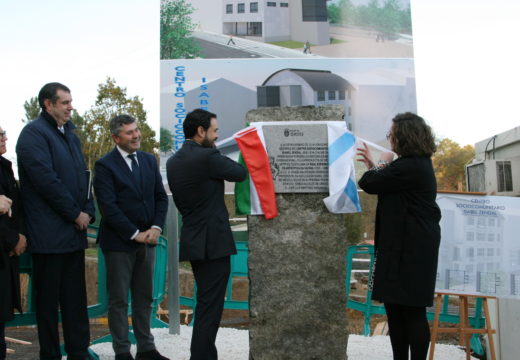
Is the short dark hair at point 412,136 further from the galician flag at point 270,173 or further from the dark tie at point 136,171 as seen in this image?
the dark tie at point 136,171

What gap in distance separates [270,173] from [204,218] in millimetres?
563

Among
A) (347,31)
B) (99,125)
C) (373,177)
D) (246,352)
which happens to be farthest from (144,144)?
(373,177)

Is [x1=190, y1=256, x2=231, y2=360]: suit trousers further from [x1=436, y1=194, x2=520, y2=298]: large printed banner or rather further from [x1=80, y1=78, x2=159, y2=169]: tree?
[x1=80, y1=78, x2=159, y2=169]: tree

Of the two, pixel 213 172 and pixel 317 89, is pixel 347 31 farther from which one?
pixel 213 172

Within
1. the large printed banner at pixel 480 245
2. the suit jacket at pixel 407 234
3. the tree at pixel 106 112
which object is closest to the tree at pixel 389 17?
the large printed banner at pixel 480 245

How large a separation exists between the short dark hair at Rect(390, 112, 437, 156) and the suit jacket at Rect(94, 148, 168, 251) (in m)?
1.68

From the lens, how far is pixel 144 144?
1928 cm

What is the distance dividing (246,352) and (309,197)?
1.68 meters

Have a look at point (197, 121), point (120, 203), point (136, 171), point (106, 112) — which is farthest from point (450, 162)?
point (197, 121)

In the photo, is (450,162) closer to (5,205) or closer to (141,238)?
(141,238)

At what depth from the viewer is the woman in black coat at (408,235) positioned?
12.0 feet

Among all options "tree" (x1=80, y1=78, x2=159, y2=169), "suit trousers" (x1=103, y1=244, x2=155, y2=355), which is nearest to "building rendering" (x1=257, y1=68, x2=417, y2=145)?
"suit trousers" (x1=103, y1=244, x2=155, y2=355)

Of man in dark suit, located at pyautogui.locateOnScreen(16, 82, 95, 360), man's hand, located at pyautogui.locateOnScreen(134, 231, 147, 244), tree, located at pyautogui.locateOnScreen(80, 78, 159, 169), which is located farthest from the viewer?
tree, located at pyautogui.locateOnScreen(80, 78, 159, 169)

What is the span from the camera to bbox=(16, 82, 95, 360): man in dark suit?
3910mm
